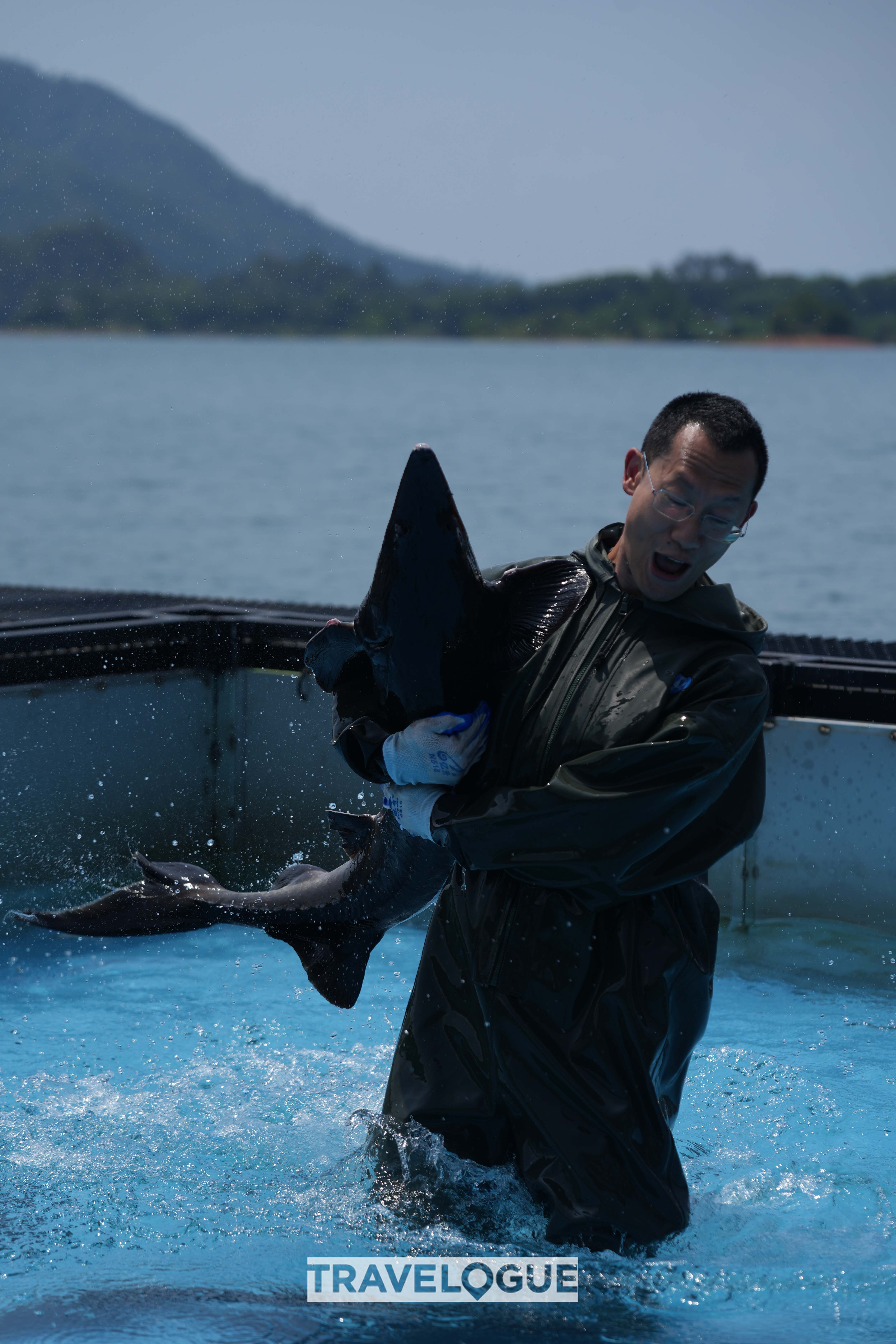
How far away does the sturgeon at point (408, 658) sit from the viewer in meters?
2.95

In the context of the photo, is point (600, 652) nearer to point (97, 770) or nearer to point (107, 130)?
point (97, 770)

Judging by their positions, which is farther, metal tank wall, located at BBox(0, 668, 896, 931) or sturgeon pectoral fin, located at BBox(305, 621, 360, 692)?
metal tank wall, located at BBox(0, 668, 896, 931)

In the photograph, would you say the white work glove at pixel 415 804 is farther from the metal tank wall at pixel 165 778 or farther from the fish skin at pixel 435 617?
the metal tank wall at pixel 165 778

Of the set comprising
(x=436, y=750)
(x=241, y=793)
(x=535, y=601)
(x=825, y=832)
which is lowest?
(x=241, y=793)

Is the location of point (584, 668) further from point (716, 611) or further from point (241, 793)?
point (241, 793)

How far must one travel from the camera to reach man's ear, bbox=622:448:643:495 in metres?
2.95

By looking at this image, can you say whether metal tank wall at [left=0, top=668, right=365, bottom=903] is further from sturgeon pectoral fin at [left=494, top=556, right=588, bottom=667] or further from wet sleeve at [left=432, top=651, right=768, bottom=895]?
wet sleeve at [left=432, top=651, right=768, bottom=895]

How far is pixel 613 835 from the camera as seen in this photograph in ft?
8.90

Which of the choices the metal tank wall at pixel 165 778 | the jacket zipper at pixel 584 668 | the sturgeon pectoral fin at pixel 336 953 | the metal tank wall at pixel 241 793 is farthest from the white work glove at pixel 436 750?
the metal tank wall at pixel 165 778

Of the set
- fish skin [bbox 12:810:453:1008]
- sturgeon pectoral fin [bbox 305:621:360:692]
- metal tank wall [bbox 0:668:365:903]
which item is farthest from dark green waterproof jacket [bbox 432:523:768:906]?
metal tank wall [bbox 0:668:365:903]

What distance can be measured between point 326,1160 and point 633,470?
2.13m

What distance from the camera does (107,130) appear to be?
264ft

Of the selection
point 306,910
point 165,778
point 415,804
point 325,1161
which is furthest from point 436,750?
point 165,778

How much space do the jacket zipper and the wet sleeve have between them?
0.12 meters
